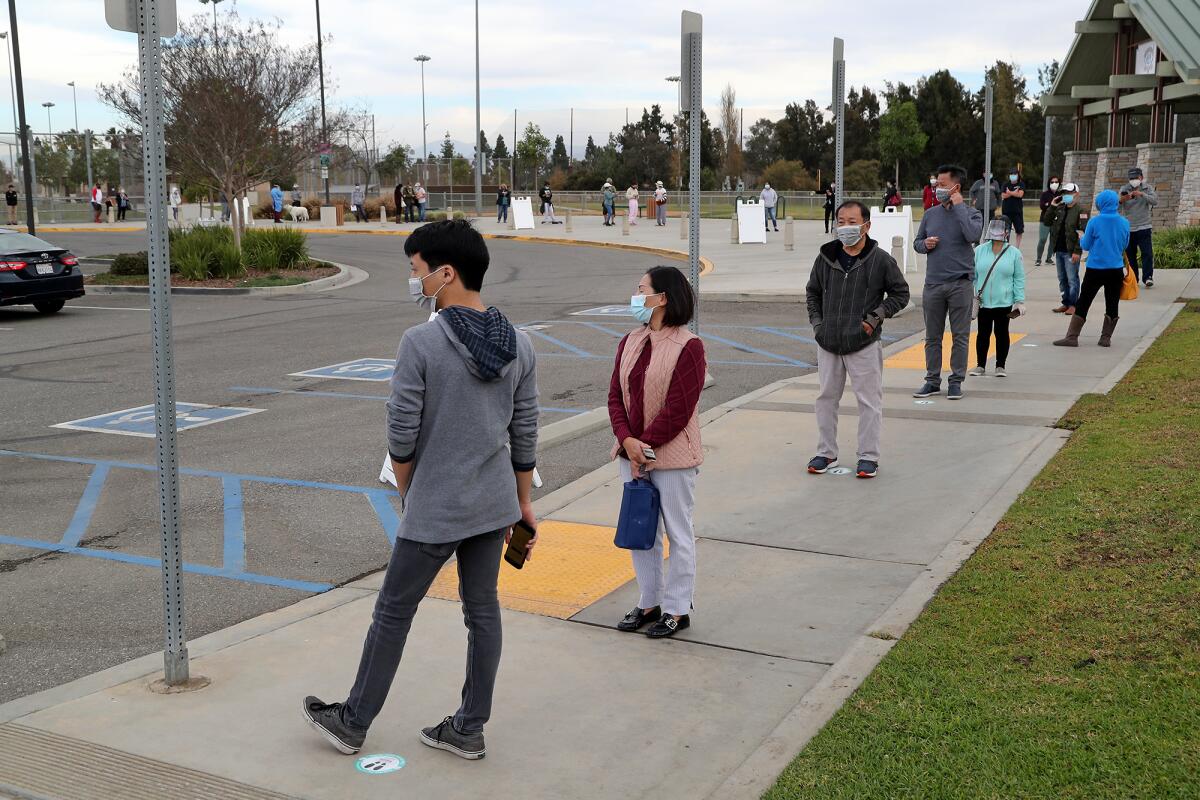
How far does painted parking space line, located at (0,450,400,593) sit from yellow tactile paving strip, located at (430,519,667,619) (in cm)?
77

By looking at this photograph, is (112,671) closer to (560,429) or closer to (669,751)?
(669,751)

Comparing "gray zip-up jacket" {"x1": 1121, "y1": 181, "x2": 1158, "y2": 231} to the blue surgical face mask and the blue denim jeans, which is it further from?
the blue surgical face mask

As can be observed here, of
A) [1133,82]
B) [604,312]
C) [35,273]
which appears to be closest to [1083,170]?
[1133,82]

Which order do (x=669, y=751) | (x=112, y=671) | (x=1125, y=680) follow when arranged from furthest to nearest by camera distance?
1. (x=112, y=671)
2. (x=1125, y=680)
3. (x=669, y=751)

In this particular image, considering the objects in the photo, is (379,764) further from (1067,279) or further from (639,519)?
(1067,279)

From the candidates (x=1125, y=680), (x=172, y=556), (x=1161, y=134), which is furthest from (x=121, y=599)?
(x=1161, y=134)

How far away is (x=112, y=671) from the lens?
504 centimetres

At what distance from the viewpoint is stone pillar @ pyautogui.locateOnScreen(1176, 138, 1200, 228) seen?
29.8 m

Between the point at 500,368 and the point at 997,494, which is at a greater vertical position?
the point at 500,368

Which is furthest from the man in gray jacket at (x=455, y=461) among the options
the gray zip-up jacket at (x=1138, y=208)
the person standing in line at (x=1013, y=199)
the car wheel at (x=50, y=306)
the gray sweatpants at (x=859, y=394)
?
the person standing in line at (x=1013, y=199)

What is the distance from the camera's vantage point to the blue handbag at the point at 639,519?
5.32 metres

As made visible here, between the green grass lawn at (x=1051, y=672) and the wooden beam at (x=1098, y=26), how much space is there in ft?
123

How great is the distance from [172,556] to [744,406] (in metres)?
6.75

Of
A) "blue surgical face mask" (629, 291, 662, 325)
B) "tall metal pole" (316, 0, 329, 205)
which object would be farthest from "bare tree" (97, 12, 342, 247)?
"blue surgical face mask" (629, 291, 662, 325)
